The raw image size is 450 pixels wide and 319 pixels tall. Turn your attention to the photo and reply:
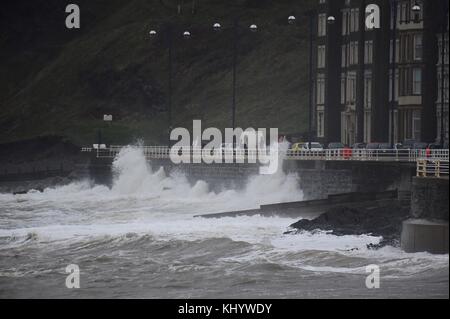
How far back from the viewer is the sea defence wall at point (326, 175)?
2613 inches

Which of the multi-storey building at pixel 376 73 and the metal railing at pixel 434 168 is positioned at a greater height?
the multi-storey building at pixel 376 73

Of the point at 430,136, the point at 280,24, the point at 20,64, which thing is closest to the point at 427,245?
the point at 430,136

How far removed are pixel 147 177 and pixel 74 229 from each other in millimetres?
30163

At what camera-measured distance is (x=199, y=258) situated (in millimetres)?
52781

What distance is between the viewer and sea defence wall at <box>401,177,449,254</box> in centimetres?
4847

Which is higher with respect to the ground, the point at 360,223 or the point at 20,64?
the point at 20,64

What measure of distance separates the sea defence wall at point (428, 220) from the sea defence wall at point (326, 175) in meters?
13.3

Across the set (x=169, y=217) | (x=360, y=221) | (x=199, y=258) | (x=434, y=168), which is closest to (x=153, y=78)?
(x=169, y=217)

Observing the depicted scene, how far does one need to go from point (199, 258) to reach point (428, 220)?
8621 millimetres

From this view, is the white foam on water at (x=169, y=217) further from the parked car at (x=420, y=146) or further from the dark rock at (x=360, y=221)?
the parked car at (x=420, y=146)

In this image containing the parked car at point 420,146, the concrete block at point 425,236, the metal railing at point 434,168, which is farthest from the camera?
the parked car at point 420,146

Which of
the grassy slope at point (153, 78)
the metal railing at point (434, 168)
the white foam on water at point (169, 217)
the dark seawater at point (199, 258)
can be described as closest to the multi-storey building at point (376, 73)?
the white foam on water at point (169, 217)

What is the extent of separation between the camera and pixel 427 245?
48.8m
